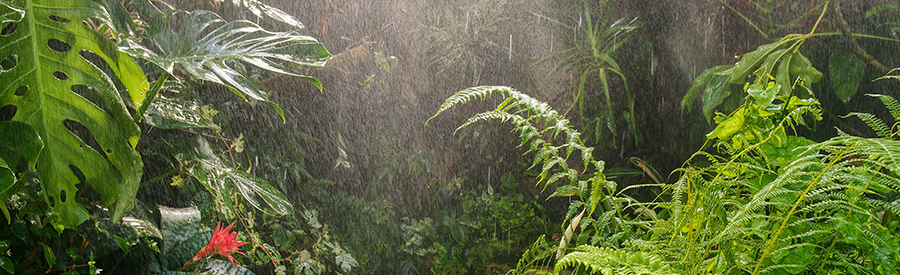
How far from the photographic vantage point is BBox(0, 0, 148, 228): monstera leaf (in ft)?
2.99

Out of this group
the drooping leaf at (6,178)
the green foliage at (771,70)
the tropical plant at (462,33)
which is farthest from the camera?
the tropical plant at (462,33)

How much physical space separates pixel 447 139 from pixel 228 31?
1.52 m

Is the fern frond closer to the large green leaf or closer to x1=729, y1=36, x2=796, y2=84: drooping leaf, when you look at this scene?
the large green leaf

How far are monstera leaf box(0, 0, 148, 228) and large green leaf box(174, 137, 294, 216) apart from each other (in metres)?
0.17

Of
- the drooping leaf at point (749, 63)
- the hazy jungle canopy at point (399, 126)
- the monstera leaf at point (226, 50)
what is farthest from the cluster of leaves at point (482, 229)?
the monstera leaf at point (226, 50)

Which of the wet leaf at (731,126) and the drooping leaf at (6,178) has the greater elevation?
the wet leaf at (731,126)

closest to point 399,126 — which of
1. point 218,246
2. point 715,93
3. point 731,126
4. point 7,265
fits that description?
point 218,246

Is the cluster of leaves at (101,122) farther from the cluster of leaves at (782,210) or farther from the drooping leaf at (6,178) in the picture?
the cluster of leaves at (782,210)

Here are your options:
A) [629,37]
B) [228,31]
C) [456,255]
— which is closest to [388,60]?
[456,255]

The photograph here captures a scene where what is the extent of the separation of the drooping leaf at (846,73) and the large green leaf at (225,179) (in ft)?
6.22

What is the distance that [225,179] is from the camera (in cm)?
118

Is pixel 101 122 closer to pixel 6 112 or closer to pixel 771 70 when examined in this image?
pixel 6 112

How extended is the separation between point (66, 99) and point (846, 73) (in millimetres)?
2294

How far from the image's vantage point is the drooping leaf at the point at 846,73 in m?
1.74
